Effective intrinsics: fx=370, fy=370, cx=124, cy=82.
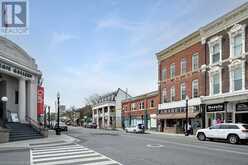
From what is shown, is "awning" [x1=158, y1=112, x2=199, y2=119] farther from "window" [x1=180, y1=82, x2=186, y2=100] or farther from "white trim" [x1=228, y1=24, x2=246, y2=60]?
"white trim" [x1=228, y1=24, x2=246, y2=60]

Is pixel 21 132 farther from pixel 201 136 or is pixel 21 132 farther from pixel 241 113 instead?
pixel 241 113

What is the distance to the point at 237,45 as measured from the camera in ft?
118

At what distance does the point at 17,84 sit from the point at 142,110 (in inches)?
1396

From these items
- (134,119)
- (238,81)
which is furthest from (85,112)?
(238,81)

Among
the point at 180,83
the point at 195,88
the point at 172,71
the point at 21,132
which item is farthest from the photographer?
the point at 172,71

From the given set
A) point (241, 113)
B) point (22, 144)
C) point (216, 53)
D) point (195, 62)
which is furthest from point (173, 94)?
point (22, 144)

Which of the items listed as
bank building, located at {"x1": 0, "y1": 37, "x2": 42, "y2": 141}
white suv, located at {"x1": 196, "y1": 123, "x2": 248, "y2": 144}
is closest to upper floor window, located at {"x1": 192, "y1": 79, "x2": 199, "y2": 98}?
white suv, located at {"x1": 196, "y1": 123, "x2": 248, "y2": 144}

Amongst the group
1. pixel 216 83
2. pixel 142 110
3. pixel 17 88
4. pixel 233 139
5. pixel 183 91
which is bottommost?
pixel 233 139

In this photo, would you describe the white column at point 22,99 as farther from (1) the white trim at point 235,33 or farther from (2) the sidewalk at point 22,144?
(1) the white trim at point 235,33

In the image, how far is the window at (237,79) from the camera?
35406 mm

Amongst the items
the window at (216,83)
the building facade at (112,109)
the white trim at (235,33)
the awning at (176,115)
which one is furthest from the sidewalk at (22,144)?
the building facade at (112,109)

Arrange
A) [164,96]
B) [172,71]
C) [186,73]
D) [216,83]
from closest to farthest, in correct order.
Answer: [216,83]
[186,73]
[172,71]
[164,96]

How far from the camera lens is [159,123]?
55875 mm

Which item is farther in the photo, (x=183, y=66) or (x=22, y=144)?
(x=183, y=66)
